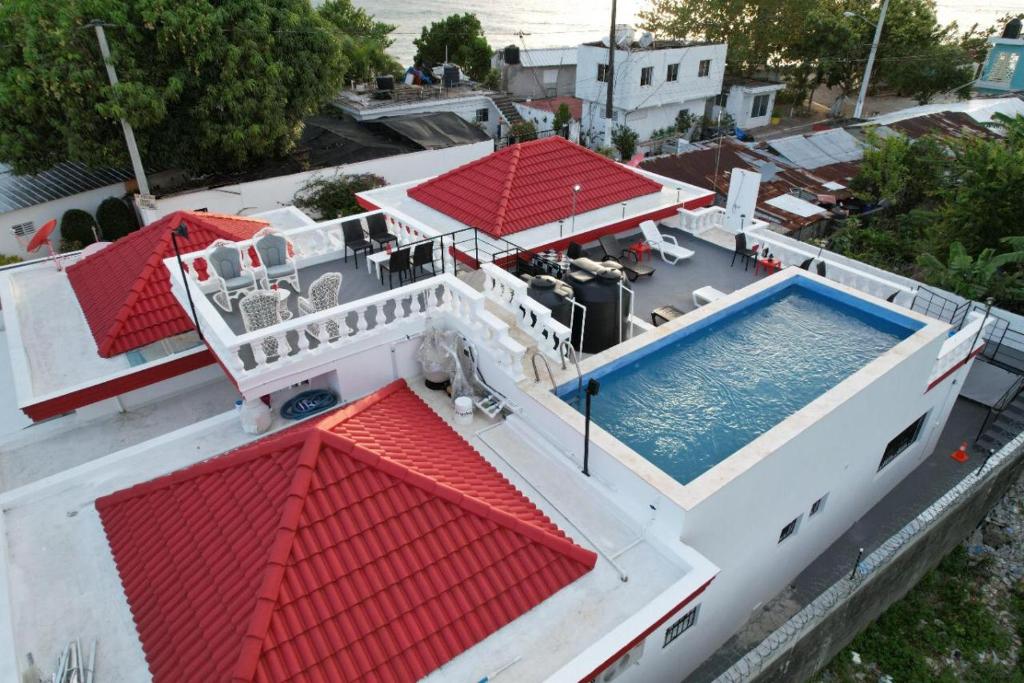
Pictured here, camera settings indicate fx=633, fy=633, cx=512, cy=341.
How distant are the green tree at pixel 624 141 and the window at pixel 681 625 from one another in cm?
3770

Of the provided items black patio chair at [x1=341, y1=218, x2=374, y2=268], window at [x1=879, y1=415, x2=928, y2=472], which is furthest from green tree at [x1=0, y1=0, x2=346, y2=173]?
window at [x1=879, y1=415, x2=928, y2=472]

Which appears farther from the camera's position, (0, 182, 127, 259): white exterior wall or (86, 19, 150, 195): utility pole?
(0, 182, 127, 259): white exterior wall

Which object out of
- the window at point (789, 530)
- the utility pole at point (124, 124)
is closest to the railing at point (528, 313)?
the window at point (789, 530)

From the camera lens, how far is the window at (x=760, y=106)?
173ft

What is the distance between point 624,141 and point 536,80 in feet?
52.0

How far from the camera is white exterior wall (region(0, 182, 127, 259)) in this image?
26.9m

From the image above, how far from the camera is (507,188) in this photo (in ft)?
56.8

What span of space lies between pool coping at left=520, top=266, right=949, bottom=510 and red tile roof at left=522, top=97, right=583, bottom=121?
35.7 m

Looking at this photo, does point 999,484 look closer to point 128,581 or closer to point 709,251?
point 709,251

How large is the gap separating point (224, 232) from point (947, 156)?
31798mm

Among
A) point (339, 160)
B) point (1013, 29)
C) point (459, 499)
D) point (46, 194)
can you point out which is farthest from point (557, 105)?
point (459, 499)

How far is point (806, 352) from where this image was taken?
1285 cm

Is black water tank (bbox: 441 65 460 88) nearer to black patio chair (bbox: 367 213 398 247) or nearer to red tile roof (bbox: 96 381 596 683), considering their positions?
black patio chair (bbox: 367 213 398 247)

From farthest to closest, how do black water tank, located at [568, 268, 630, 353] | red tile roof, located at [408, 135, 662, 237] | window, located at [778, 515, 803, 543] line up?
red tile roof, located at [408, 135, 662, 237] < black water tank, located at [568, 268, 630, 353] < window, located at [778, 515, 803, 543]
